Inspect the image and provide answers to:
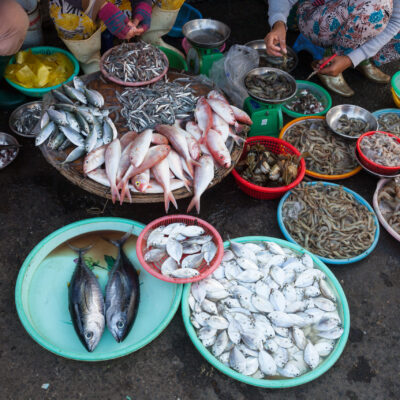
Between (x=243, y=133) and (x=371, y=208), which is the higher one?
(x=243, y=133)

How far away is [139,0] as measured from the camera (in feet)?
12.1

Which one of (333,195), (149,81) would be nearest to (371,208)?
(333,195)

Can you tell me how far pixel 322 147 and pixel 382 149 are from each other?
1.83 feet

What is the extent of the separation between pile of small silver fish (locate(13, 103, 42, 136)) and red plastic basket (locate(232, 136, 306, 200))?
7.01 ft

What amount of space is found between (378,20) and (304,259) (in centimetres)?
276

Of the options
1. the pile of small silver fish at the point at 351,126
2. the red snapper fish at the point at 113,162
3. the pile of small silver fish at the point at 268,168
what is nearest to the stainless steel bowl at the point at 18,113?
the red snapper fish at the point at 113,162

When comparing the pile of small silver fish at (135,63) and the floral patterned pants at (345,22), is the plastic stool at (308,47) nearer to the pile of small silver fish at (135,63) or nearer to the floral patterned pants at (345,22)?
the floral patterned pants at (345,22)

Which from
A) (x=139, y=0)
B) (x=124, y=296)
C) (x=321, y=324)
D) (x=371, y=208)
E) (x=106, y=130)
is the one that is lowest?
(x=124, y=296)

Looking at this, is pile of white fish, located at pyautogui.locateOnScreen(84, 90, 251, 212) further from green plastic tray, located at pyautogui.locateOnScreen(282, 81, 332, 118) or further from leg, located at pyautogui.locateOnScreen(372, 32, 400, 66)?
leg, located at pyautogui.locateOnScreen(372, 32, 400, 66)

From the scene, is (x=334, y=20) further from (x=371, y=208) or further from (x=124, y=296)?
(x=124, y=296)

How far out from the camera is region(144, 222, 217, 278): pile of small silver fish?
2.46 metres

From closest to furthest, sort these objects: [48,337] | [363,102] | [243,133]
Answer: [48,337] → [243,133] → [363,102]

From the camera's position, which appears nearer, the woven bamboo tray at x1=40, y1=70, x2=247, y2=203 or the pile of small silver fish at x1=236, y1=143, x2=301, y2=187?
the woven bamboo tray at x1=40, y1=70, x2=247, y2=203

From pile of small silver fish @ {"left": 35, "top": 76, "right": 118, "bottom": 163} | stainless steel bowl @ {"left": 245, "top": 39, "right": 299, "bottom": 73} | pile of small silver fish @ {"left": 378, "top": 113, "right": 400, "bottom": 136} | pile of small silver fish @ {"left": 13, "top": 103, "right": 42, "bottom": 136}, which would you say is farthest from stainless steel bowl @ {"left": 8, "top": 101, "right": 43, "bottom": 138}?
pile of small silver fish @ {"left": 378, "top": 113, "right": 400, "bottom": 136}
